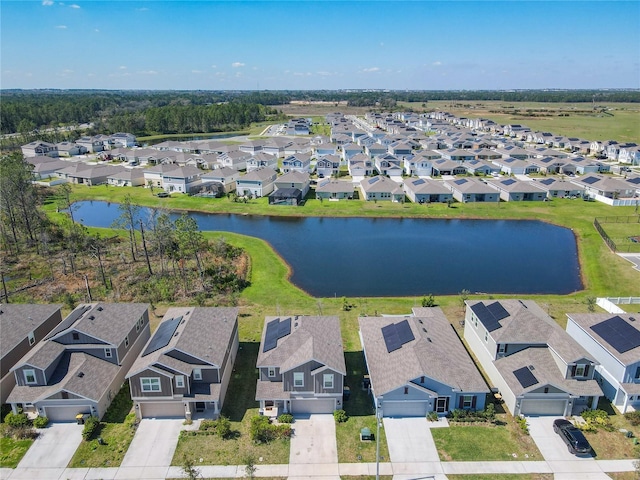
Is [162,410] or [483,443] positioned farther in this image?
[162,410]

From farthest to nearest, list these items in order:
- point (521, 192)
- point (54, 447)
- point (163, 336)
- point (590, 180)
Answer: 1. point (590, 180)
2. point (521, 192)
3. point (163, 336)
4. point (54, 447)

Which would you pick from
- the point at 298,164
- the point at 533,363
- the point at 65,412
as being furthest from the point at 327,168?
the point at 65,412

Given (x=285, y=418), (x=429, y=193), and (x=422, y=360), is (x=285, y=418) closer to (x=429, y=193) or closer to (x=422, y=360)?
(x=422, y=360)

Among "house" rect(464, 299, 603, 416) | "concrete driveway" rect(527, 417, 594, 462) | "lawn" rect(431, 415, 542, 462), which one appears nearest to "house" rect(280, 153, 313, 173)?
"house" rect(464, 299, 603, 416)

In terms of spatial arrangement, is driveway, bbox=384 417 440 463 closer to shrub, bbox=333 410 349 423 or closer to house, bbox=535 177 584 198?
shrub, bbox=333 410 349 423

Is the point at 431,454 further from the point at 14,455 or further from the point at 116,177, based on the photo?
the point at 116,177

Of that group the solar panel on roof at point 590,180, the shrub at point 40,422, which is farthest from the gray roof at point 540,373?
the solar panel on roof at point 590,180

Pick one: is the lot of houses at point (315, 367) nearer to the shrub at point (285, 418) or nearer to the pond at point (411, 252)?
the shrub at point (285, 418)
